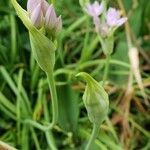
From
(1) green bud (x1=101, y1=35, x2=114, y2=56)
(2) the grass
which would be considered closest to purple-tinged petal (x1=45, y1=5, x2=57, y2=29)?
(1) green bud (x1=101, y1=35, x2=114, y2=56)

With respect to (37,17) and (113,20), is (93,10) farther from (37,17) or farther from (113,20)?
(37,17)

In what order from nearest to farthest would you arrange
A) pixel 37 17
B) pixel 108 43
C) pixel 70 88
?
pixel 37 17 < pixel 108 43 < pixel 70 88

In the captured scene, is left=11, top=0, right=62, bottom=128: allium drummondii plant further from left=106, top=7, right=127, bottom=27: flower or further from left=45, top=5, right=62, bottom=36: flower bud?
left=106, top=7, right=127, bottom=27: flower

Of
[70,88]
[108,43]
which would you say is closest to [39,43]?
[108,43]

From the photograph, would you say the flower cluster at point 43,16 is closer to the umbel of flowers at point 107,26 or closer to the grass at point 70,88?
the umbel of flowers at point 107,26

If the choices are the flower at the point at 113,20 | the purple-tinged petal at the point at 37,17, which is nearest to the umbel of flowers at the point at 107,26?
the flower at the point at 113,20

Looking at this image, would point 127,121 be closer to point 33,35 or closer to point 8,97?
point 8,97

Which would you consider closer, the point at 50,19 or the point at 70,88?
the point at 50,19
